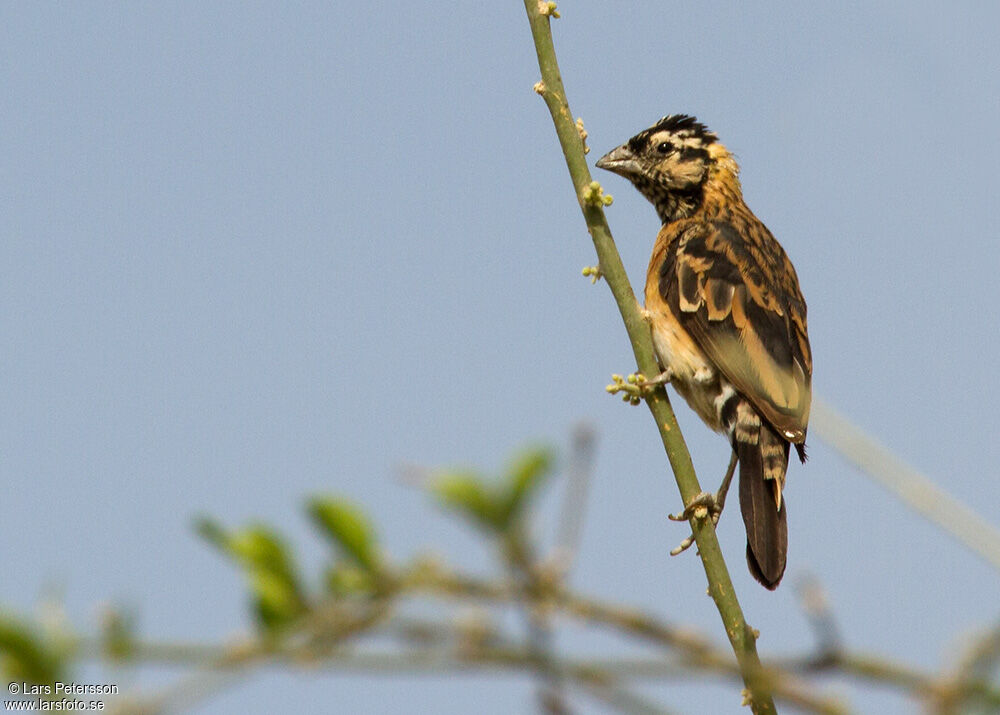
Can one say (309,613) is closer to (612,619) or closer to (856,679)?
(612,619)

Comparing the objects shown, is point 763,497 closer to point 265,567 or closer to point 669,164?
point 669,164

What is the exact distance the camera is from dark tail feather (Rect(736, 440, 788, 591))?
5.18 metres

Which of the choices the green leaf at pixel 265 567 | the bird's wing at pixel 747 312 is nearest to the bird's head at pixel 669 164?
the bird's wing at pixel 747 312

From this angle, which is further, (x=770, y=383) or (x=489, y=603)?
(x=770, y=383)

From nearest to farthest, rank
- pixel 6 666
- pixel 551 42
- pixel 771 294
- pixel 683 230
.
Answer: pixel 6 666 → pixel 551 42 → pixel 771 294 → pixel 683 230

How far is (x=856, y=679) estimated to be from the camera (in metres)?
1.15

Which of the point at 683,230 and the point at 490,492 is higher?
the point at 683,230

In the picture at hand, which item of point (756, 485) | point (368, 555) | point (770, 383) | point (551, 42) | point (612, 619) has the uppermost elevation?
point (551, 42)

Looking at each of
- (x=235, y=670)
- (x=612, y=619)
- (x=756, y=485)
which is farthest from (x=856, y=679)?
(x=756, y=485)

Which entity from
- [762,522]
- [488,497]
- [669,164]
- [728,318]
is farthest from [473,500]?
[669,164]

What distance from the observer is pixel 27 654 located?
124 cm

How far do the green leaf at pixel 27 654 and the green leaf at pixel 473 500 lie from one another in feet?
1.45

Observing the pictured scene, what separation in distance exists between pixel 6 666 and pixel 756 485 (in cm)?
463

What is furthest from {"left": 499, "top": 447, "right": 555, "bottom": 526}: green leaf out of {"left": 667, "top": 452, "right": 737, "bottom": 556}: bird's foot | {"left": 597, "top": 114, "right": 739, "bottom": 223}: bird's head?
{"left": 597, "top": 114, "right": 739, "bottom": 223}: bird's head
